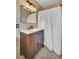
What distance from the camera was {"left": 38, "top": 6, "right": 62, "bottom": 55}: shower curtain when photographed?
9.25ft

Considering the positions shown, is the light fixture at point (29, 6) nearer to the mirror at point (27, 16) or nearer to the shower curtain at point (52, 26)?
the mirror at point (27, 16)

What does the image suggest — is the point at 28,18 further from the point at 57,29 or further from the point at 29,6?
the point at 57,29

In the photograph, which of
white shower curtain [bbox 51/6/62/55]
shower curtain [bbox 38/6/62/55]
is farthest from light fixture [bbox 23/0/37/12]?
white shower curtain [bbox 51/6/62/55]

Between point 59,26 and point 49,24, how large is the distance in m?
0.50

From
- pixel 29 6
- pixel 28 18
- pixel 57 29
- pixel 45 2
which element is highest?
pixel 45 2

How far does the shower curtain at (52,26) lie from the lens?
282cm

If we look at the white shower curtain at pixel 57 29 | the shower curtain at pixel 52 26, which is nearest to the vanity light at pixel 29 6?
the shower curtain at pixel 52 26

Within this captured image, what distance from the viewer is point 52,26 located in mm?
3098

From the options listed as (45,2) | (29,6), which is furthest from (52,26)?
(45,2)

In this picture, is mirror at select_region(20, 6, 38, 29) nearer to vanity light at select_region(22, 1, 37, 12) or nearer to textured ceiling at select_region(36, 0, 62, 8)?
vanity light at select_region(22, 1, 37, 12)

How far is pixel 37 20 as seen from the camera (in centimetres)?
371
